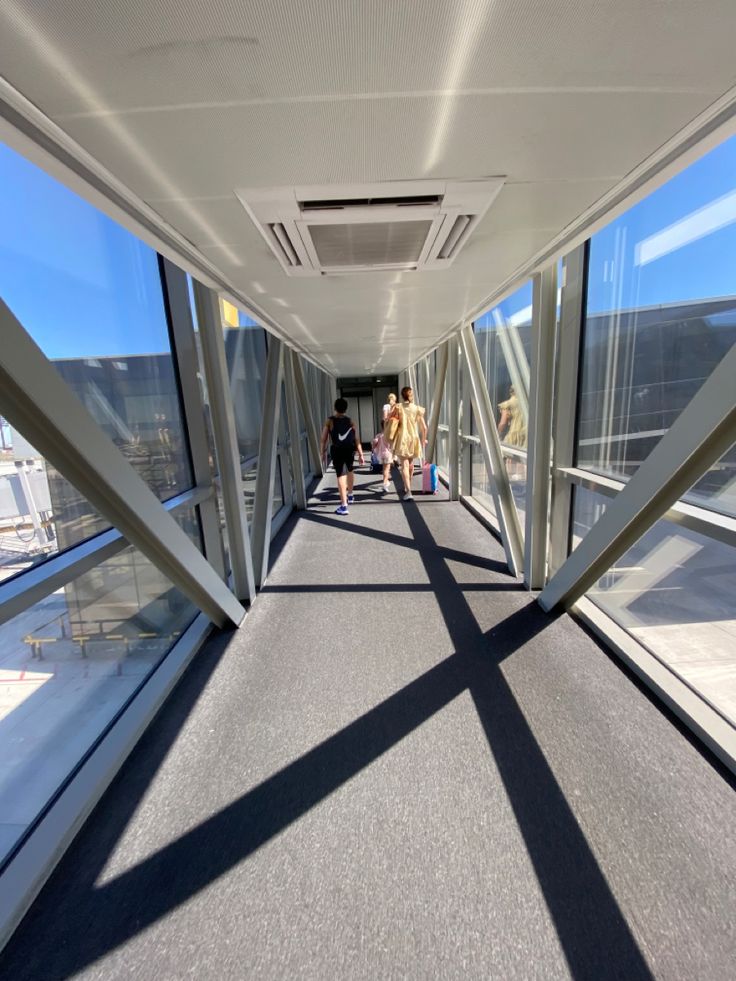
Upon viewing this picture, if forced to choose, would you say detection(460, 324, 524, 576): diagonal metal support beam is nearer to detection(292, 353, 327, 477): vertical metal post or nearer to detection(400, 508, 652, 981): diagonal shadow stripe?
detection(400, 508, 652, 981): diagonal shadow stripe

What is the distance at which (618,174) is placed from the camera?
162 centimetres

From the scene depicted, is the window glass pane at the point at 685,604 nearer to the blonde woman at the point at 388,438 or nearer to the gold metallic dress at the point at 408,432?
the gold metallic dress at the point at 408,432

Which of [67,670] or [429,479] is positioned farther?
[429,479]

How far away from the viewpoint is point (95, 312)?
7.62 feet

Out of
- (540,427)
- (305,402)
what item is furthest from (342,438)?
(540,427)

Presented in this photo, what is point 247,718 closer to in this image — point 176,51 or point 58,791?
point 58,791

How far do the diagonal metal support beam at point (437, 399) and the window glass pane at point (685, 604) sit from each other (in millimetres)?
4418

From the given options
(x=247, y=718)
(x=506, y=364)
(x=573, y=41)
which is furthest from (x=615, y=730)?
(x=506, y=364)

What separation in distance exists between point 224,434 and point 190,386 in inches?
16.5

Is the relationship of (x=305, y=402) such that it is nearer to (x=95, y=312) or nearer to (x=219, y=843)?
(x=95, y=312)

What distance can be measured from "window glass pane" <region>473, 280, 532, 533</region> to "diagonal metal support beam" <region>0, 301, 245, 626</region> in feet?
9.79

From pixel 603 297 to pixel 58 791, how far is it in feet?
12.9

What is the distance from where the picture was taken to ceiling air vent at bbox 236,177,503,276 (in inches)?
64.1

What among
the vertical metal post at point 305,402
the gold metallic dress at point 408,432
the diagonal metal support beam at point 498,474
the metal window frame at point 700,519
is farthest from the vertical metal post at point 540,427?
the vertical metal post at point 305,402
